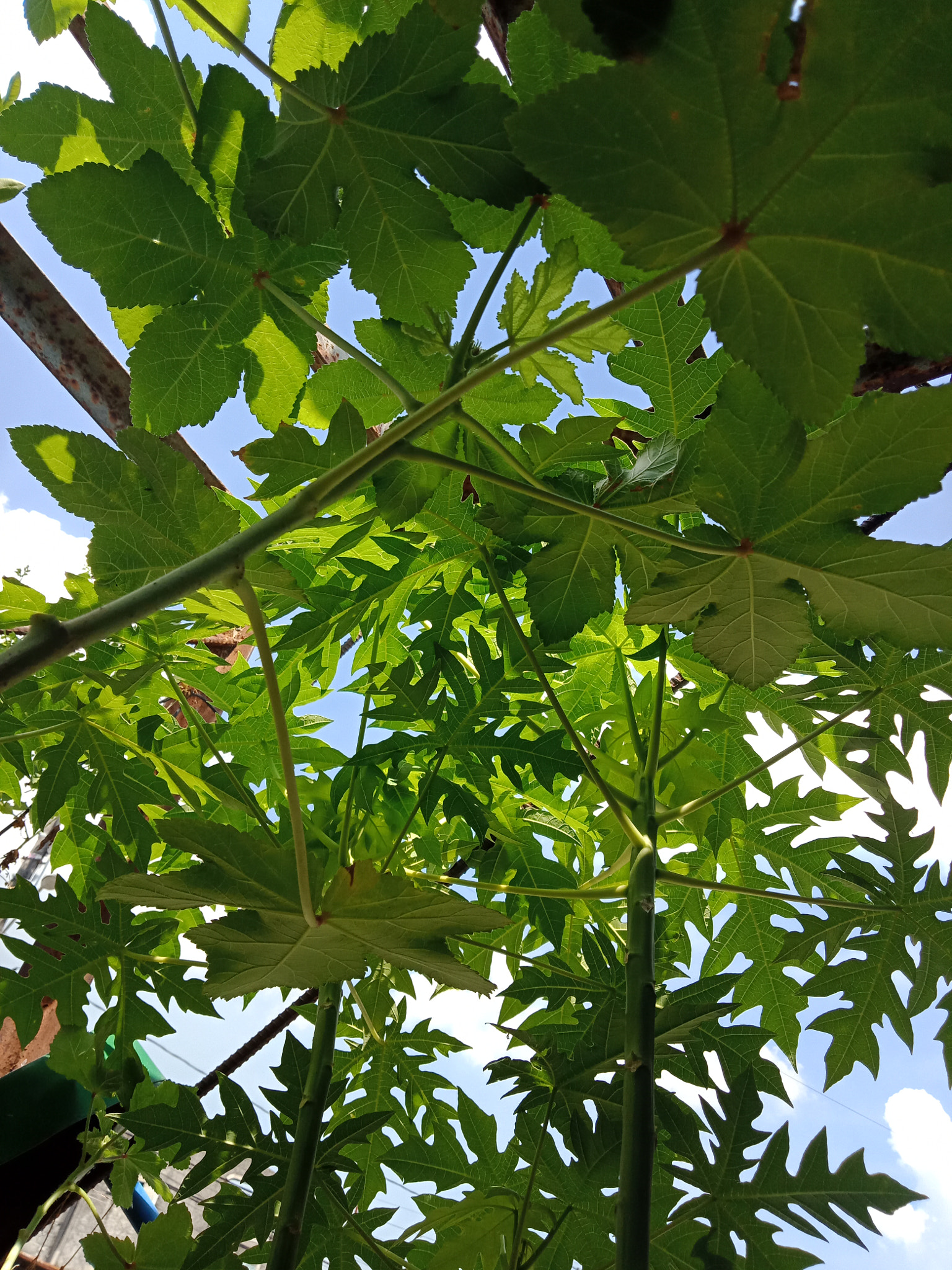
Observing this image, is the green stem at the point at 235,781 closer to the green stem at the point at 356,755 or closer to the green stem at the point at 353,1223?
the green stem at the point at 356,755

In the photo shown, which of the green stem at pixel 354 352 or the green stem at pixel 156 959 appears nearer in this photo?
the green stem at pixel 354 352

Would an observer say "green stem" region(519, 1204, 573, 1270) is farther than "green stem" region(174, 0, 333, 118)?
Yes

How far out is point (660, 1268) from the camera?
57cm

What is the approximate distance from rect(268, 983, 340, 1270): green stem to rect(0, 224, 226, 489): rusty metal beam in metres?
1.32

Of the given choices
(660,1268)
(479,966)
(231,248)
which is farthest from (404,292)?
(479,966)

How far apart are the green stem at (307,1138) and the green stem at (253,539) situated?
426 mm

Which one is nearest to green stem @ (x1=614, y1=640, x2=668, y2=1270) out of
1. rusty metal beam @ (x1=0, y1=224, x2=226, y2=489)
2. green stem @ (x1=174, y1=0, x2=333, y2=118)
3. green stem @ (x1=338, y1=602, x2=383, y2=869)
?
green stem @ (x1=338, y1=602, x2=383, y2=869)

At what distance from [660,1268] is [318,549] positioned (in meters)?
0.82

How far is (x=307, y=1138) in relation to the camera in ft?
1.89

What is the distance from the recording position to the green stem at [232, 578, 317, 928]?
1.13ft

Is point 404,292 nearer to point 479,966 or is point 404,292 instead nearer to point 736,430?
point 736,430

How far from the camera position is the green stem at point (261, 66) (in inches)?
16.0

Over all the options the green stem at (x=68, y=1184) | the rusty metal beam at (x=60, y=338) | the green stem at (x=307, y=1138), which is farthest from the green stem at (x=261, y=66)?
the rusty metal beam at (x=60, y=338)

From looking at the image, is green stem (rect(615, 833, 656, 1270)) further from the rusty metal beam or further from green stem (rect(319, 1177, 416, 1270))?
the rusty metal beam
